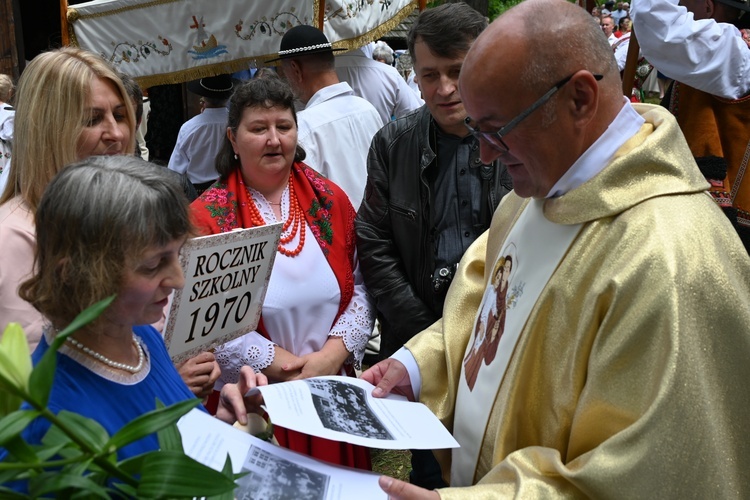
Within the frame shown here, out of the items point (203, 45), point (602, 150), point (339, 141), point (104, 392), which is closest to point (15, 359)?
point (104, 392)

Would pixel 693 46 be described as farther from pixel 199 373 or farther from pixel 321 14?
pixel 199 373

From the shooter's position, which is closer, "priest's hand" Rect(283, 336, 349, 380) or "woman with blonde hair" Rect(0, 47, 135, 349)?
"woman with blonde hair" Rect(0, 47, 135, 349)

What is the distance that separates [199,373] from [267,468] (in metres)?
0.89

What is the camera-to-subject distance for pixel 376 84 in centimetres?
571

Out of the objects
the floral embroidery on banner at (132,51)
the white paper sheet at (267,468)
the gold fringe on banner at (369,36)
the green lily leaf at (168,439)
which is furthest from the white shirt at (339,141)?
the green lily leaf at (168,439)

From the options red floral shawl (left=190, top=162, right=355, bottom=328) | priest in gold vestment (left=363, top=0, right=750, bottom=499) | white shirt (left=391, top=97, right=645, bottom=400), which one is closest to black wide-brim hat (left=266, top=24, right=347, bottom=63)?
red floral shawl (left=190, top=162, right=355, bottom=328)

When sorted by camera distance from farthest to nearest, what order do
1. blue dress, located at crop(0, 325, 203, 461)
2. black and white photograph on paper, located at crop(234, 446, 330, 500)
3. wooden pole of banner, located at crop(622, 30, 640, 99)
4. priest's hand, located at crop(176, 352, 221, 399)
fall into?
wooden pole of banner, located at crop(622, 30, 640, 99) → priest's hand, located at crop(176, 352, 221, 399) → black and white photograph on paper, located at crop(234, 446, 330, 500) → blue dress, located at crop(0, 325, 203, 461)

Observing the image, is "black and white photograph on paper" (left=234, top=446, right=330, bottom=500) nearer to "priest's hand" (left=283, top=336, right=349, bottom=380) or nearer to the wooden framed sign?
the wooden framed sign

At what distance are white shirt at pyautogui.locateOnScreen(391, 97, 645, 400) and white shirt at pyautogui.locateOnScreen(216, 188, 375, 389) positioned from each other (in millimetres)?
1362

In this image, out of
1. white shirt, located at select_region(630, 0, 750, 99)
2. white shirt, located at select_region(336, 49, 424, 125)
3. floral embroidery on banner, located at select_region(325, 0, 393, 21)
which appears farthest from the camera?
white shirt, located at select_region(336, 49, 424, 125)

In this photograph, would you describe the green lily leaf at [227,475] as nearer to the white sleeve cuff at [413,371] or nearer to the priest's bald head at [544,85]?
the priest's bald head at [544,85]

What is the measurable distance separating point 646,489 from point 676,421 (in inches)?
6.0

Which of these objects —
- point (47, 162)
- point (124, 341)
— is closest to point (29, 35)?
point (47, 162)

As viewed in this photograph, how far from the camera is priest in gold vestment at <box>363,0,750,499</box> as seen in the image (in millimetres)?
1677
